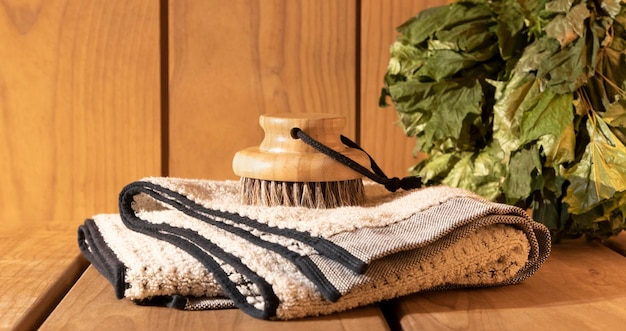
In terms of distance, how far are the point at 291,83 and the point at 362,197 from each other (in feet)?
1.55

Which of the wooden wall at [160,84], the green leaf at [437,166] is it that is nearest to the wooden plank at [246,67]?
the wooden wall at [160,84]

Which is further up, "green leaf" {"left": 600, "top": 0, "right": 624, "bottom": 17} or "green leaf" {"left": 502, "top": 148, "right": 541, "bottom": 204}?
"green leaf" {"left": 600, "top": 0, "right": 624, "bottom": 17}

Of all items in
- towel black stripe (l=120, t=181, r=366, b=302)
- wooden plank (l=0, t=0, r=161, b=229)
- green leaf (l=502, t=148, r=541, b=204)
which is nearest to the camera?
towel black stripe (l=120, t=181, r=366, b=302)

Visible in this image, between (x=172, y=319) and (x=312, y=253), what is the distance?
4.8 inches

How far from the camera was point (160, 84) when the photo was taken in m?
1.30

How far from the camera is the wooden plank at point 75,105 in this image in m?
1.28

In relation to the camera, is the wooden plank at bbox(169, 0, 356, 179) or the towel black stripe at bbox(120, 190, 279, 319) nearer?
the towel black stripe at bbox(120, 190, 279, 319)

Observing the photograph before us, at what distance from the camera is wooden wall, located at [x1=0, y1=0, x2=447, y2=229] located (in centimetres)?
129

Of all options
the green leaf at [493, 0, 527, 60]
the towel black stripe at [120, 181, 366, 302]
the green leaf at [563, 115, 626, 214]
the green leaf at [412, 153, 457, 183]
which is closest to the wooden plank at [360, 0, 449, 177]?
the green leaf at [412, 153, 457, 183]

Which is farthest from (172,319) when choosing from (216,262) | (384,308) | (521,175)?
(521,175)

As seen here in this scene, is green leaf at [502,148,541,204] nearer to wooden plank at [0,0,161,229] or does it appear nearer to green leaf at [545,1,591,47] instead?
green leaf at [545,1,591,47]

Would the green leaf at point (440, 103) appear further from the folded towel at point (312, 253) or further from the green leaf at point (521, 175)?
the folded towel at point (312, 253)

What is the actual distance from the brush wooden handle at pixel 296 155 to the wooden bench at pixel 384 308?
151 millimetres

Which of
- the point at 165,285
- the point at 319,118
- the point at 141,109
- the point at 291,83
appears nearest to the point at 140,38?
the point at 141,109
